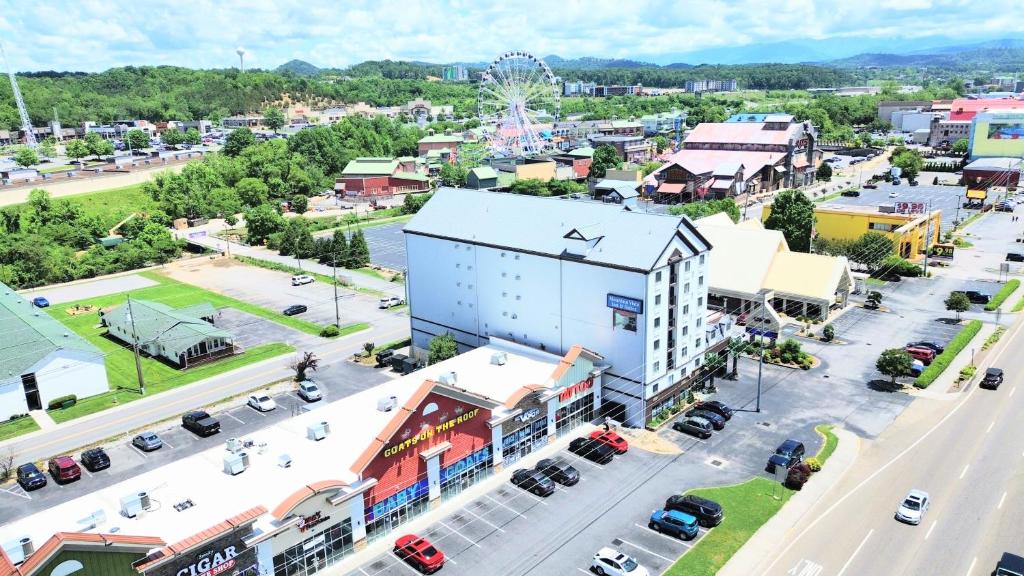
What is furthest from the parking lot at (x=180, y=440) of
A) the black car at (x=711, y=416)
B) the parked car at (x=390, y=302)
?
the black car at (x=711, y=416)

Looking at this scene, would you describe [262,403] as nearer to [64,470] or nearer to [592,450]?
[64,470]

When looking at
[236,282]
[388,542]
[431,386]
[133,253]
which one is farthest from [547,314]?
[133,253]

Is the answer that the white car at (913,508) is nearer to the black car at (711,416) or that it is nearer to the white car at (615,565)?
the black car at (711,416)

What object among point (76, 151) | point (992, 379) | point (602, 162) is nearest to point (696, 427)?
point (992, 379)

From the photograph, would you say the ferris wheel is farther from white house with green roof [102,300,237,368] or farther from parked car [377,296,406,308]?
white house with green roof [102,300,237,368]

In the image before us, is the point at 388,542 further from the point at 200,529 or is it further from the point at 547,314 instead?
the point at 547,314
